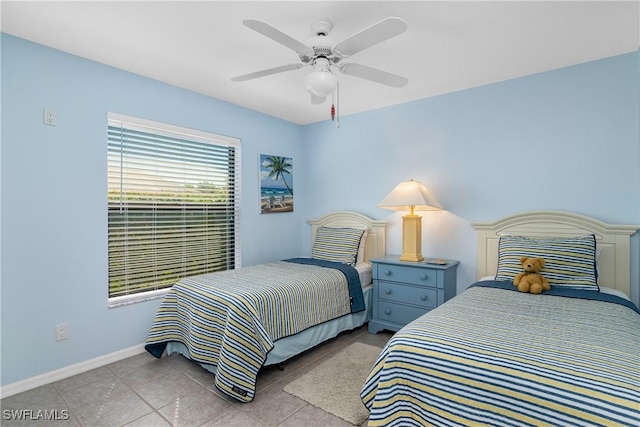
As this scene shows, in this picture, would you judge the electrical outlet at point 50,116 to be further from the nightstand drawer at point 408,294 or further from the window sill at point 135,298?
the nightstand drawer at point 408,294

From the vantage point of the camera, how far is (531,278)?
2.32 meters

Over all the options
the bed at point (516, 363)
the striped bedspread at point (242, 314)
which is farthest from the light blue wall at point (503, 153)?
the striped bedspread at point (242, 314)

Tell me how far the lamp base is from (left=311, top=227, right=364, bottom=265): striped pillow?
1.83 ft

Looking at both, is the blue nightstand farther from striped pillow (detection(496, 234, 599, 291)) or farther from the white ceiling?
the white ceiling

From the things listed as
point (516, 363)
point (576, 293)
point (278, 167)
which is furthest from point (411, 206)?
point (516, 363)

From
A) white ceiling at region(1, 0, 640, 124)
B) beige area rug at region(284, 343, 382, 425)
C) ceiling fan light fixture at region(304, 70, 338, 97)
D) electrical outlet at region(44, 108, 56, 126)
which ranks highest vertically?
white ceiling at region(1, 0, 640, 124)

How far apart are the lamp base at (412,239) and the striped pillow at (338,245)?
0.56 meters

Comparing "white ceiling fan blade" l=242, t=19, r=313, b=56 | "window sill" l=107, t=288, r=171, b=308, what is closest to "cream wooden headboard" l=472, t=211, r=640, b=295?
"white ceiling fan blade" l=242, t=19, r=313, b=56

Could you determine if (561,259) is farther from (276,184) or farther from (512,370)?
(276,184)

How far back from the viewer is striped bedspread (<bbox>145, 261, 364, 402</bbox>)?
84.9 inches

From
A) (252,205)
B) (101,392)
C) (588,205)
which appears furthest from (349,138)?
(101,392)

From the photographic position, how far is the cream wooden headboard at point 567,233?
8.23 ft

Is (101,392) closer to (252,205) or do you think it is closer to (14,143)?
(14,143)

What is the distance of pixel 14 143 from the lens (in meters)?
2.26
